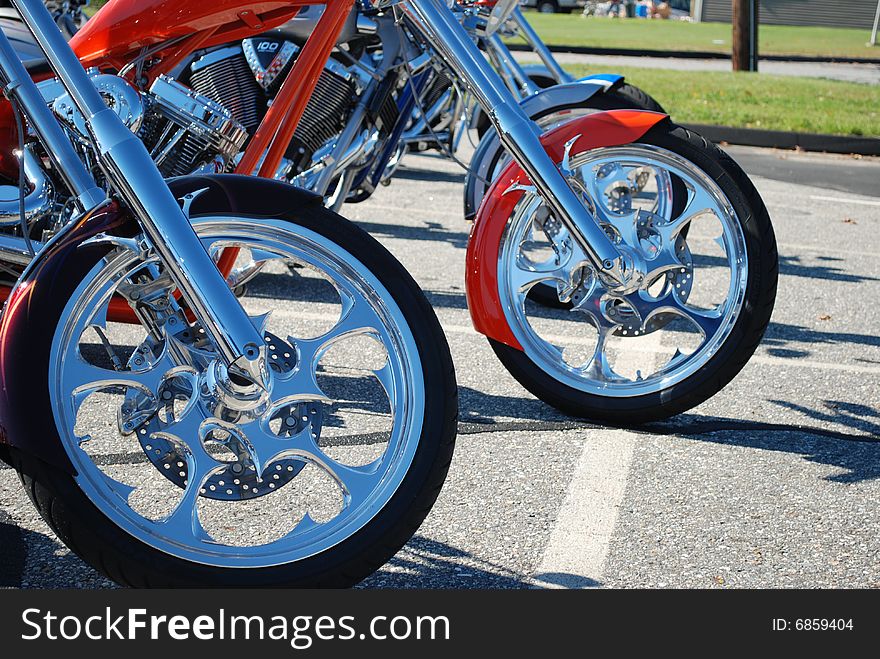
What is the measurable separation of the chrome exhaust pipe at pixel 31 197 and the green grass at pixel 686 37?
2175 centimetres

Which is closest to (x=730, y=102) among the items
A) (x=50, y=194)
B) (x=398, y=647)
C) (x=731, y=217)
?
(x=731, y=217)

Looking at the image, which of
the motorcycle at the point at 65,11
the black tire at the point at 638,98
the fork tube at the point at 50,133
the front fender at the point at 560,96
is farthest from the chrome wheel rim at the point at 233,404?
the motorcycle at the point at 65,11

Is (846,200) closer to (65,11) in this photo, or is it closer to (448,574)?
(65,11)

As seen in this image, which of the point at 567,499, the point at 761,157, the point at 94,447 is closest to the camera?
the point at 567,499

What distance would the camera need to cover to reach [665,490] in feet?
10.6

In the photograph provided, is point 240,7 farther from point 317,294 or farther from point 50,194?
point 317,294

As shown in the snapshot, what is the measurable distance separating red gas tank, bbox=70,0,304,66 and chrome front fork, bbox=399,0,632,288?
0.37 metres

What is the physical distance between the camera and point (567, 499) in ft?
10.4

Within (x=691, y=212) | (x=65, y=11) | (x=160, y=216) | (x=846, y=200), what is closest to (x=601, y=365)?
(x=691, y=212)

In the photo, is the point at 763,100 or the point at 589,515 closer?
the point at 589,515

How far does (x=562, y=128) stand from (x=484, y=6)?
1980mm

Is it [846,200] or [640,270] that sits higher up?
[640,270]

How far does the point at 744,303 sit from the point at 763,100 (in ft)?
32.1

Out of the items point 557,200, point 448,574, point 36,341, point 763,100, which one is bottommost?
point 763,100
